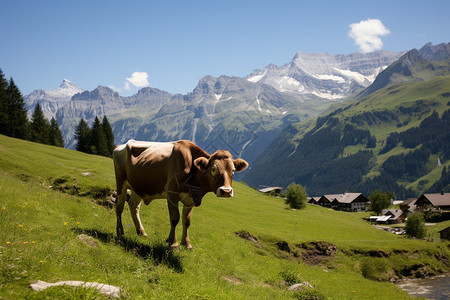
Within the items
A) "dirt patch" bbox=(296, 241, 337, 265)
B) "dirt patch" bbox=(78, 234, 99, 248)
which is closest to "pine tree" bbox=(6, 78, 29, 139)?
"dirt patch" bbox=(296, 241, 337, 265)

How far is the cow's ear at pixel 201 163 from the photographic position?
1025 centimetres

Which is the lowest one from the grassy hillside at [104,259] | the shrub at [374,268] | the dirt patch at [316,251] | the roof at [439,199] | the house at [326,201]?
the house at [326,201]

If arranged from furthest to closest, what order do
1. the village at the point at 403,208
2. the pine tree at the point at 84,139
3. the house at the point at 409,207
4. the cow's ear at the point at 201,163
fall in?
the house at the point at 409,207 < the village at the point at 403,208 < the pine tree at the point at 84,139 < the cow's ear at the point at 201,163

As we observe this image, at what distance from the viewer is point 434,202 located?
130m

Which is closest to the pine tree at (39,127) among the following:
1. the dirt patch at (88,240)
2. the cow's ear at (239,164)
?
the dirt patch at (88,240)

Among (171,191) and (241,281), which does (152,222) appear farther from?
(171,191)

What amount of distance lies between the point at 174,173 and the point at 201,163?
3.96 ft

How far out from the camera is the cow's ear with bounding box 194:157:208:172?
33.6 feet

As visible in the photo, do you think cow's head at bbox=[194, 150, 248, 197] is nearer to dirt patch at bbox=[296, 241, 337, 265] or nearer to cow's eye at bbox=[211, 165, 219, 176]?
cow's eye at bbox=[211, 165, 219, 176]

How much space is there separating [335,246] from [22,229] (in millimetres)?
34536

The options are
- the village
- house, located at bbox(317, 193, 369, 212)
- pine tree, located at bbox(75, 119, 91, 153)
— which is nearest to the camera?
pine tree, located at bbox(75, 119, 91, 153)

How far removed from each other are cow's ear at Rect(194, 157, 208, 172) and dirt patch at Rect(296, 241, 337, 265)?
25.7 metres

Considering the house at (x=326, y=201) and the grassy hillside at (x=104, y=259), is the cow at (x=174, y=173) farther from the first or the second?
the house at (x=326, y=201)

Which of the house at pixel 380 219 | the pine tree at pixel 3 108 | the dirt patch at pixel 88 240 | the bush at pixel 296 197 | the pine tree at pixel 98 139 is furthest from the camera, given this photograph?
the house at pixel 380 219
